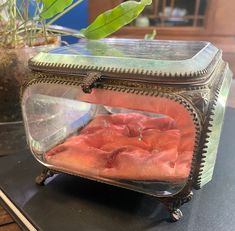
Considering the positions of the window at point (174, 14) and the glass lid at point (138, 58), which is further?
the window at point (174, 14)

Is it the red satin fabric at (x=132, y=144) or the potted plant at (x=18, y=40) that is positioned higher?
the potted plant at (x=18, y=40)

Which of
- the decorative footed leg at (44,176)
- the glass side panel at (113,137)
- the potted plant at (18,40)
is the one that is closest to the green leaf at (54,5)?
the potted plant at (18,40)

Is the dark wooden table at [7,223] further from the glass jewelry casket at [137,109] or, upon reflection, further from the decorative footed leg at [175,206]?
the decorative footed leg at [175,206]

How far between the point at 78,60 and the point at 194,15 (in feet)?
3.19

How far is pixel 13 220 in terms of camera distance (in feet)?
1.50

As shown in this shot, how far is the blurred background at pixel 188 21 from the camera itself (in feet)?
3.94

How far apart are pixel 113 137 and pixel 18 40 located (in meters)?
0.26

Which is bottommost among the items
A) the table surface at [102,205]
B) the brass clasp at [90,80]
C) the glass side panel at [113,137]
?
the table surface at [102,205]

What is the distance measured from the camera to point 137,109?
42cm

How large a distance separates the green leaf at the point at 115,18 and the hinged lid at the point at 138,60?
22 millimetres

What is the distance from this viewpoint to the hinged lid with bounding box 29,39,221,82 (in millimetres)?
369

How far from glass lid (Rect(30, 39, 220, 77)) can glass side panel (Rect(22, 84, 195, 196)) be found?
4 centimetres

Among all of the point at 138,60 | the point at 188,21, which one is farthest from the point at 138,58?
the point at 188,21

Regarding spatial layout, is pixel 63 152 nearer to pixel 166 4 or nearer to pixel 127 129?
pixel 127 129
